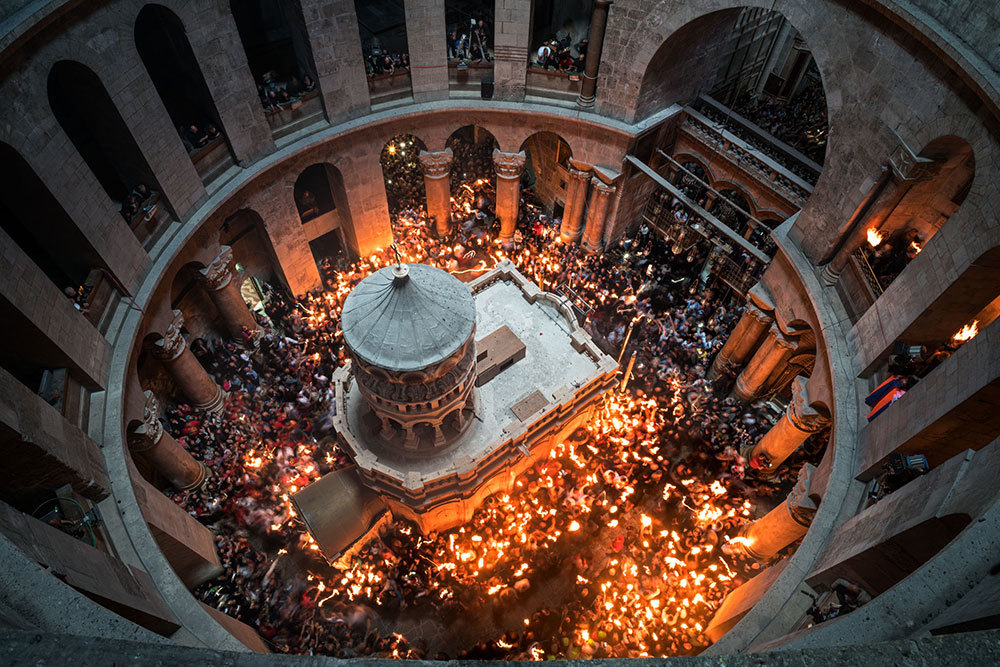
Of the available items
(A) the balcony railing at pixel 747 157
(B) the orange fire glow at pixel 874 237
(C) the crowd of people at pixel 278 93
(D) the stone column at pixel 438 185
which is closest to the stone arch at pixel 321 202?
(D) the stone column at pixel 438 185

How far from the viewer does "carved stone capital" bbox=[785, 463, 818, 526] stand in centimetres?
1299

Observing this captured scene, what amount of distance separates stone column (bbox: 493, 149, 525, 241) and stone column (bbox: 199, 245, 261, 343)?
1044cm

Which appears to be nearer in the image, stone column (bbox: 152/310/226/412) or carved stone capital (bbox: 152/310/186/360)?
carved stone capital (bbox: 152/310/186/360)

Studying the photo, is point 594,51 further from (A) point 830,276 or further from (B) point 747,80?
(A) point 830,276

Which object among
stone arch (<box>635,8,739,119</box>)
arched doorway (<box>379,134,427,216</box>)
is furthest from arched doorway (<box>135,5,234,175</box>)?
stone arch (<box>635,8,739,119</box>)

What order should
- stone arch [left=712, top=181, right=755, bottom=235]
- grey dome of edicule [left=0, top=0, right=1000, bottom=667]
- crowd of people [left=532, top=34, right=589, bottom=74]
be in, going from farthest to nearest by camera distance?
stone arch [left=712, top=181, right=755, bottom=235]
crowd of people [left=532, top=34, right=589, bottom=74]
grey dome of edicule [left=0, top=0, right=1000, bottom=667]

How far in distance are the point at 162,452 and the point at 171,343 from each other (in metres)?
3.09

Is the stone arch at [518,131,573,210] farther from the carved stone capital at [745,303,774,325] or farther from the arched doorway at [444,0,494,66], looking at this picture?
the carved stone capital at [745,303,774,325]

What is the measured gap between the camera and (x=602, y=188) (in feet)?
69.4

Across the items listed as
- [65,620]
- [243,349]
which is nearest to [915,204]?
[65,620]

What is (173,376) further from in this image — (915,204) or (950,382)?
(915,204)

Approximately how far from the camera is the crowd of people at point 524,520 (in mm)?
14766

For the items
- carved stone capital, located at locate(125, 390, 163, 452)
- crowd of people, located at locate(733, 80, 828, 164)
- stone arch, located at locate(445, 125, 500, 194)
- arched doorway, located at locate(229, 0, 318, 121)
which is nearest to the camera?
carved stone capital, located at locate(125, 390, 163, 452)

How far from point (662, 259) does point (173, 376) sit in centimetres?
1798
